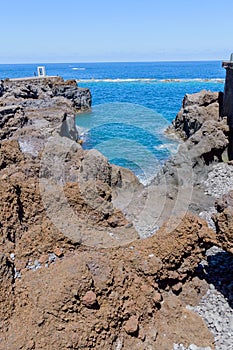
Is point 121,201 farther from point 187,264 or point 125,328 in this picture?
point 125,328

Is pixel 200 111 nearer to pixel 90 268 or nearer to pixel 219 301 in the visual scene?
pixel 219 301

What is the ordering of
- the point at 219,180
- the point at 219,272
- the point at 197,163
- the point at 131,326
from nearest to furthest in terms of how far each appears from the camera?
1. the point at 131,326
2. the point at 219,272
3. the point at 219,180
4. the point at 197,163

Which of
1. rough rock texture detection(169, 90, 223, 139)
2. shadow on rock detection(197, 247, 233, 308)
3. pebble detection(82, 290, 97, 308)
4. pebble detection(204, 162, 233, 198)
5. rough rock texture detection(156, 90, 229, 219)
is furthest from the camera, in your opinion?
rough rock texture detection(169, 90, 223, 139)

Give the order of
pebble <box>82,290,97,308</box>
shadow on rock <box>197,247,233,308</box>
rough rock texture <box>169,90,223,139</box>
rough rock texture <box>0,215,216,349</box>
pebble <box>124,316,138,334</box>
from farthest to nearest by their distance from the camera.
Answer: rough rock texture <box>169,90,223,139</box> < shadow on rock <box>197,247,233,308</box> < pebble <box>124,316,138,334</box> < pebble <box>82,290,97,308</box> < rough rock texture <box>0,215,216,349</box>

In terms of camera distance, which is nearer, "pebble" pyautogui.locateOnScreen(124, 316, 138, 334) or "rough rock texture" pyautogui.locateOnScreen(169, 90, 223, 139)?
"pebble" pyautogui.locateOnScreen(124, 316, 138, 334)

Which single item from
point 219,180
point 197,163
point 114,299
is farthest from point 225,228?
point 197,163

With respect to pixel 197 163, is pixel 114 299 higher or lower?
higher

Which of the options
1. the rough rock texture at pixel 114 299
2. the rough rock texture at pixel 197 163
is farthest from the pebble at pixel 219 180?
the rough rock texture at pixel 114 299

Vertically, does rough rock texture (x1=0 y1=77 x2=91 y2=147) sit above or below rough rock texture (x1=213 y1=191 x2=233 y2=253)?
above

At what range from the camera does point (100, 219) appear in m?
7.09

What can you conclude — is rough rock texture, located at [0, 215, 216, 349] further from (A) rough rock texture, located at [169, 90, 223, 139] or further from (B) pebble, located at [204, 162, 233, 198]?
(A) rough rock texture, located at [169, 90, 223, 139]

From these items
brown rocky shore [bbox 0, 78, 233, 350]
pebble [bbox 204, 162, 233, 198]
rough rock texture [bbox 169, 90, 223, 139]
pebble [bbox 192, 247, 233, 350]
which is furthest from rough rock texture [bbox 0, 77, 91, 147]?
rough rock texture [bbox 169, 90, 223, 139]

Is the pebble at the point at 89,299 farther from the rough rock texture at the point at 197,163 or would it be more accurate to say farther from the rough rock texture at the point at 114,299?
the rough rock texture at the point at 197,163

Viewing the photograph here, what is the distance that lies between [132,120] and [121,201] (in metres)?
23.3
